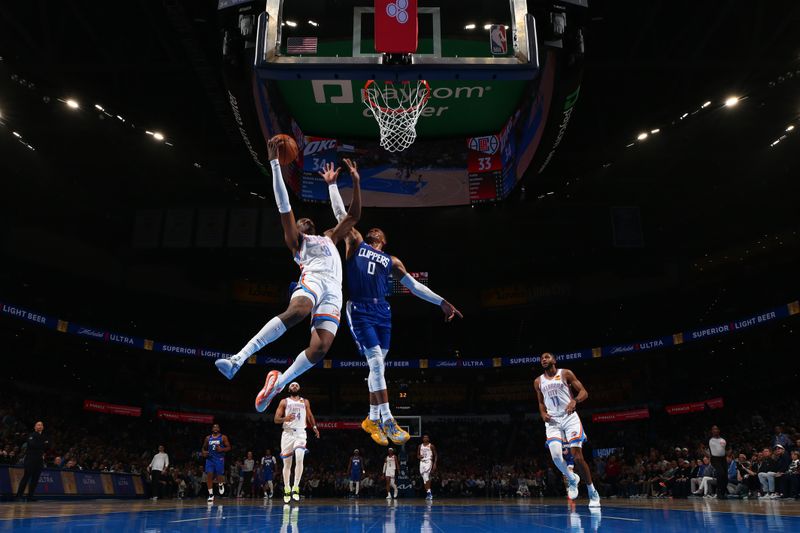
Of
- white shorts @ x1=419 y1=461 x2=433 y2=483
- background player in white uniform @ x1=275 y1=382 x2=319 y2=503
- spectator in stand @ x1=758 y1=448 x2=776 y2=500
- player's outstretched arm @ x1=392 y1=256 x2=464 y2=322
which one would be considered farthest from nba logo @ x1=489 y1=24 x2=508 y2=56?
white shorts @ x1=419 y1=461 x2=433 y2=483

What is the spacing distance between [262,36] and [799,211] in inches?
1095

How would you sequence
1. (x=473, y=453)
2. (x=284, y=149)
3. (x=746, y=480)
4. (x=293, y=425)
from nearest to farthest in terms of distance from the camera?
(x=284, y=149), (x=293, y=425), (x=746, y=480), (x=473, y=453)

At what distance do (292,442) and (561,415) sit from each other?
502cm

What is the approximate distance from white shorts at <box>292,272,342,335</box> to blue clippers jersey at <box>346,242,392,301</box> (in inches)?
10.2

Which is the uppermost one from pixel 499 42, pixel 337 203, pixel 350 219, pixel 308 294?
pixel 499 42

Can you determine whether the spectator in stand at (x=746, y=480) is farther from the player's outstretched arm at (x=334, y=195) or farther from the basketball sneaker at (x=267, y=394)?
the basketball sneaker at (x=267, y=394)

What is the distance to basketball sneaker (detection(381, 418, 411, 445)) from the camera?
6.33 metres

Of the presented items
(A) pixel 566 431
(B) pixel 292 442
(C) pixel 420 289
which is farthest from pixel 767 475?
(C) pixel 420 289

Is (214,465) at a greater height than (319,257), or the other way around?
(319,257)

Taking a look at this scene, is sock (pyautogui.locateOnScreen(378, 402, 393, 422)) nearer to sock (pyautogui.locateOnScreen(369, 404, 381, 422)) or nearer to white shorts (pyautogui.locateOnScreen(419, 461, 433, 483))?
sock (pyautogui.locateOnScreen(369, 404, 381, 422))

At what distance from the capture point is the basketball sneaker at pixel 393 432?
6.33 metres

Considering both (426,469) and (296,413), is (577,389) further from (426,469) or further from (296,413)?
(426,469)

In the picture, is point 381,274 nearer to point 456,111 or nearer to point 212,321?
point 456,111

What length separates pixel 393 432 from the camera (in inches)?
251
